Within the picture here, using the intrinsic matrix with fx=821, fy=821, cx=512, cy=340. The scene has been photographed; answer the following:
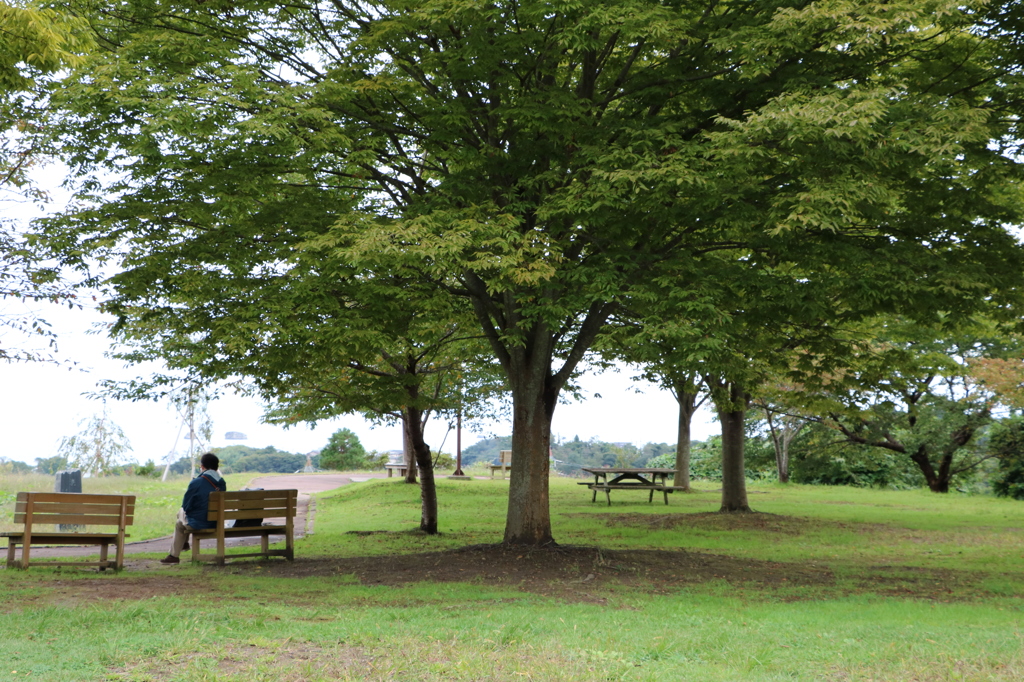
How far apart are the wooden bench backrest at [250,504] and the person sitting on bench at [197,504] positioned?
0.17 metres

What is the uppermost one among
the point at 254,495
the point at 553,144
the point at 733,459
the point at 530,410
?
the point at 553,144

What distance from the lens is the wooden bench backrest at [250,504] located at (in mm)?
9812

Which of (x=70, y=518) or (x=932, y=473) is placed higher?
(x=70, y=518)

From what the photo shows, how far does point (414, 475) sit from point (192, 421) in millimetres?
16732

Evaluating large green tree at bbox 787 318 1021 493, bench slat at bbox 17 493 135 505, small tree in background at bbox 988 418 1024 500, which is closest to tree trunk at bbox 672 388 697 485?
large green tree at bbox 787 318 1021 493

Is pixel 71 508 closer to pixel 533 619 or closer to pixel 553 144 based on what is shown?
pixel 533 619

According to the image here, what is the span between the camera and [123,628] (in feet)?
18.7

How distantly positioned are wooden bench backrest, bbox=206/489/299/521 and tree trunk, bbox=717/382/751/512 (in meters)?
10.7

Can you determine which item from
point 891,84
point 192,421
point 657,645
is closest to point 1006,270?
point 891,84

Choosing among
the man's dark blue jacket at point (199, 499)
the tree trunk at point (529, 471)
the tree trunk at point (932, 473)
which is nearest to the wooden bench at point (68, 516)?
the man's dark blue jacket at point (199, 499)

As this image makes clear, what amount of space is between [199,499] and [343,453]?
34.8m

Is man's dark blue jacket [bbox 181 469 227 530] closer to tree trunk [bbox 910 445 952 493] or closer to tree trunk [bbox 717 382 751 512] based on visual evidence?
tree trunk [bbox 717 382 751 512]

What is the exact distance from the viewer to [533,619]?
6707 millimetres

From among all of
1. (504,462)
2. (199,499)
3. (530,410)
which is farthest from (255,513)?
(504,462)
